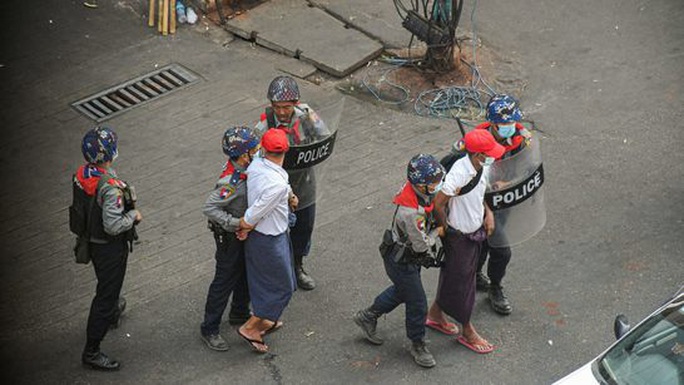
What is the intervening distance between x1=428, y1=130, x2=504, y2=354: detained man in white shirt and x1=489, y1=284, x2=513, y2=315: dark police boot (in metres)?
0.43

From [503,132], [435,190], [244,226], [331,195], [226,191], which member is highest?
[503,132]

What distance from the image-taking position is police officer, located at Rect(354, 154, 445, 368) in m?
6.58

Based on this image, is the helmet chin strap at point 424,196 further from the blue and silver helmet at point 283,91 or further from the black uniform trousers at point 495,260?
the blue and silver helmet at point 283,91

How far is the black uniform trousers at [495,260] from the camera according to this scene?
24.5 feet

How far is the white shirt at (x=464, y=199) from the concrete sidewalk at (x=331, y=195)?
108cm

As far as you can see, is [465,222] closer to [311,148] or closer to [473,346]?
[473,346]

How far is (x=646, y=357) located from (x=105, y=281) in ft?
11.6

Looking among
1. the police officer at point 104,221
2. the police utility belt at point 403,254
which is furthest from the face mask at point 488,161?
the police officer at point 104,221

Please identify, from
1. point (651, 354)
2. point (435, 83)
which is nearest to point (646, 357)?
point (651, 354)

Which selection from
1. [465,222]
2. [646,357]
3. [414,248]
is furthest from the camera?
[465,222]

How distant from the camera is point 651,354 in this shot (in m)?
5.75

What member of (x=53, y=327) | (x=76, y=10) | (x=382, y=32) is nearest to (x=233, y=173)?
(x=53, y=327)

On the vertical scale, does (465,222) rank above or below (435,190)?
below

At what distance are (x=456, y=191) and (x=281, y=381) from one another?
183 centimetres
